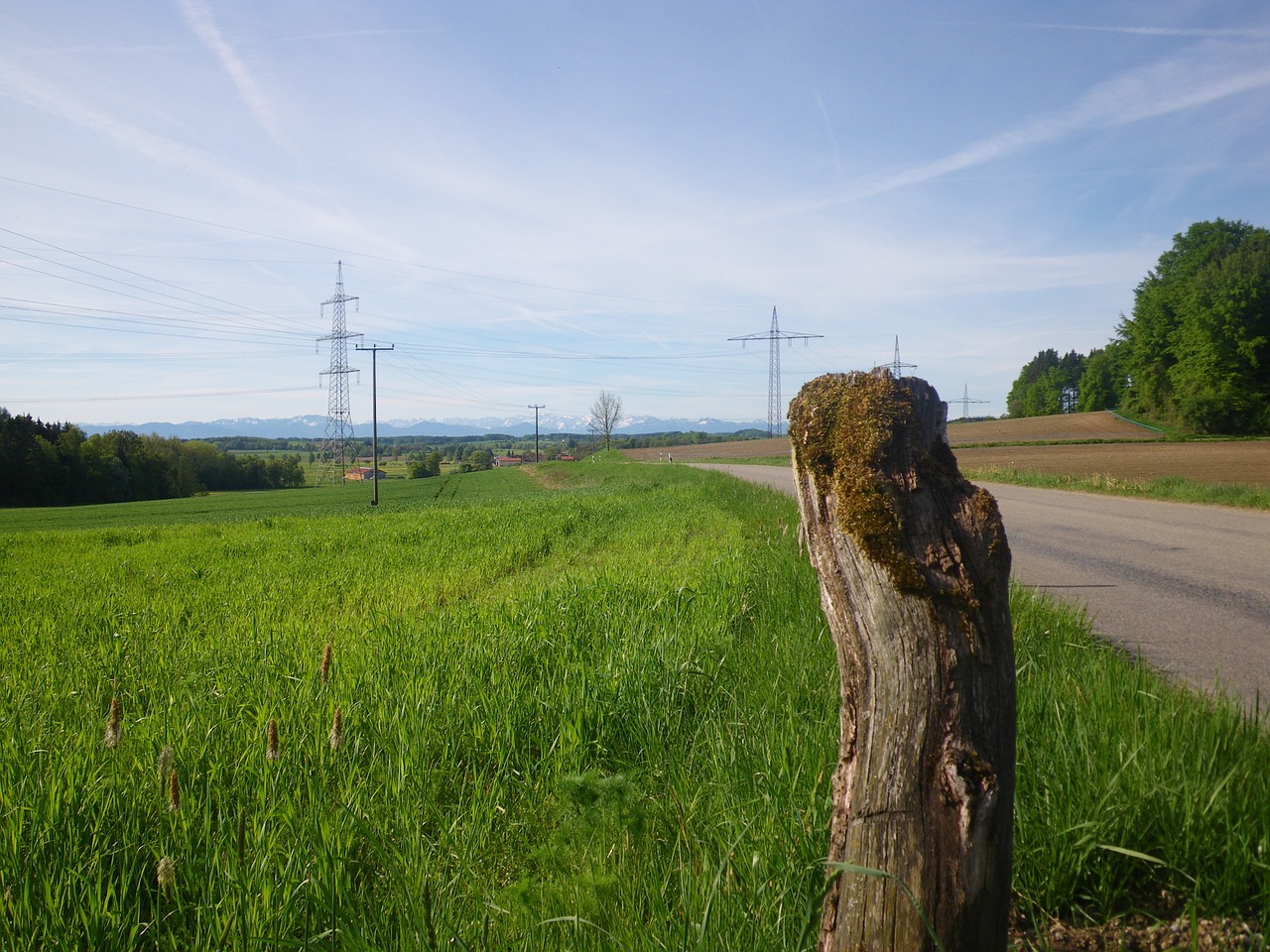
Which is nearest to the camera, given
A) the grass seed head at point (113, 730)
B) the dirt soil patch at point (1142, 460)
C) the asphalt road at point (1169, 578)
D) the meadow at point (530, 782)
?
the meadow at point (530, 782)

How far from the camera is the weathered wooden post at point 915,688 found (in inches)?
61.3

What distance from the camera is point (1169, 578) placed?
800 centimetres

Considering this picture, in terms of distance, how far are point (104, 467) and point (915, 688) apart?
66.3 m

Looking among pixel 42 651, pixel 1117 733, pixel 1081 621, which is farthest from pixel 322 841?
pixel 42 651

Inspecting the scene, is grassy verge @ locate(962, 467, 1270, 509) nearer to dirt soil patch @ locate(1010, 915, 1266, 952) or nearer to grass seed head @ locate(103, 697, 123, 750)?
dirt soil patch @ locate(1010, 915, 1266, 952)

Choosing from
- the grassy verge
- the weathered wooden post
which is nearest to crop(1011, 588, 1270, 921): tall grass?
the weathered wooden post

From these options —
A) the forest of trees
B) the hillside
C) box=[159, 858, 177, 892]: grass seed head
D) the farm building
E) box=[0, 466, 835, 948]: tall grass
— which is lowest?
the farm building

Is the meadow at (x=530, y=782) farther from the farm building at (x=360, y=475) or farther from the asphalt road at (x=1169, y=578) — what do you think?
the farm building at (x=360, y=475)

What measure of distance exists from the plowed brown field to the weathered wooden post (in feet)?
74.0

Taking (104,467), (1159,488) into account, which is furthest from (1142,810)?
(104,467)

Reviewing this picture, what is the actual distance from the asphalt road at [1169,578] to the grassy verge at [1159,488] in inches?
51.3

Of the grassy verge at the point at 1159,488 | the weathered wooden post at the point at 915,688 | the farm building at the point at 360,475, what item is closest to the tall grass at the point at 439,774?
the weathered wooden post at the point at 915,688

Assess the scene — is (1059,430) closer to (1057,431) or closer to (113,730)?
(1057,431)

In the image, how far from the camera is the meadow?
230cm
